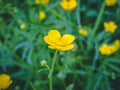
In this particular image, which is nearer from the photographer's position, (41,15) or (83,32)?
(83,32)

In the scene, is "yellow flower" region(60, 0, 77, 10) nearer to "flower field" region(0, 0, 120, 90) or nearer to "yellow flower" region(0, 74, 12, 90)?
"flower field" region(0, 0, 120, 90)

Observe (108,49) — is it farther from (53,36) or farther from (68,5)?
(53,36)

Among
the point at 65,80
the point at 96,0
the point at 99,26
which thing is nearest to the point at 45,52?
the point at 65,80

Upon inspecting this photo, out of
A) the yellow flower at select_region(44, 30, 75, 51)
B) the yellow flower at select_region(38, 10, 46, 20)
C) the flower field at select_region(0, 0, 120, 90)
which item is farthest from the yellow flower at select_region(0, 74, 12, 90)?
the yellow flower at select_region(38, 10, 46, 20)

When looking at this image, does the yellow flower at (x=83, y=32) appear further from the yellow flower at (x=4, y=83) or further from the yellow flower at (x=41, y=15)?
the yellow flower at (x=4, y=83)

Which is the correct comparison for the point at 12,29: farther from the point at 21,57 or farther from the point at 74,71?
the point at 74,71

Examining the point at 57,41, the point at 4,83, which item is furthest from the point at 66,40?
the point at 4,83

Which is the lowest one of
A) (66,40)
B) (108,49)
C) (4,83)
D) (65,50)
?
(108,49)

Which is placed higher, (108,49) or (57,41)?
(57,41)
